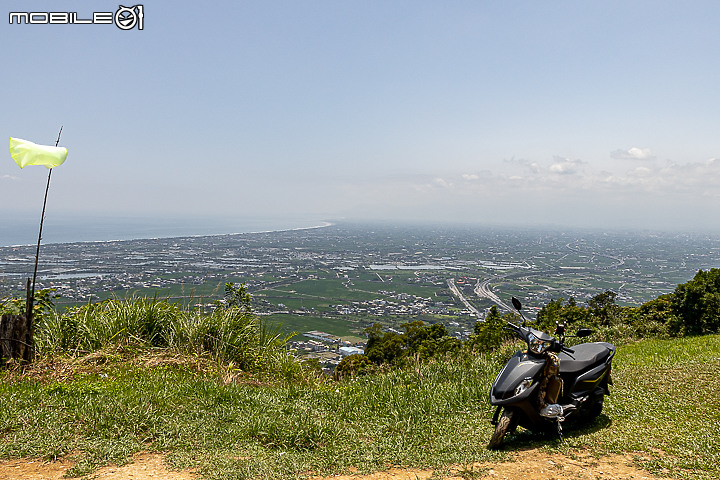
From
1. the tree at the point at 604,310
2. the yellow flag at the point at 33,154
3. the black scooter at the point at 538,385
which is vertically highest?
the yellow flag at the point at 33,154

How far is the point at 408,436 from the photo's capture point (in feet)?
13.6

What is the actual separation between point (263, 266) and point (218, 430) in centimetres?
4274

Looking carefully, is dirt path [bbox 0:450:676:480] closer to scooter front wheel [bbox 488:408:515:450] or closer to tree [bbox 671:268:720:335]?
scooter front wheel [bbox 488:408:515:450]

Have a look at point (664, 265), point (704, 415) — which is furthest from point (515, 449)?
point (664, 265)

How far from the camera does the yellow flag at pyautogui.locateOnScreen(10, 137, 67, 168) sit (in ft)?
14.1

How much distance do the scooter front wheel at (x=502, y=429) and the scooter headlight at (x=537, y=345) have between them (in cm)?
60

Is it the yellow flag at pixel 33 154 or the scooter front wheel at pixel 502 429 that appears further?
the yellow flag at pixel 33 154

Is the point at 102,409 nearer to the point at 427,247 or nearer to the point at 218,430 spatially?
the point at 218,430

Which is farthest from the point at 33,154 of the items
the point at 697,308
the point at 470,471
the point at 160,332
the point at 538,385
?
the point at 697,308

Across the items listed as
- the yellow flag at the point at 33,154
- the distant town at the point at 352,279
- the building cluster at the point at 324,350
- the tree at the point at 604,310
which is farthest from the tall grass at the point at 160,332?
the tree at the point at 604,310

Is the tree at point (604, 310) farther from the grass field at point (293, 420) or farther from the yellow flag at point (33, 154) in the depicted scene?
the yellow flag at point (33, 154)

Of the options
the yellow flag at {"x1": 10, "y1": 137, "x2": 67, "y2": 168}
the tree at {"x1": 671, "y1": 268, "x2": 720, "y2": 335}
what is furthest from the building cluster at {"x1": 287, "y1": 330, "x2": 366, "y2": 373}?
the tree at {"x1": 671, "y1": 268, "x2": 720, "y2": 335}

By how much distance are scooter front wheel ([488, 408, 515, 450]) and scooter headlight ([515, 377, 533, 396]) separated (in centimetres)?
25

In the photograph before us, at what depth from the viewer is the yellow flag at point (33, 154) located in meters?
4.29
